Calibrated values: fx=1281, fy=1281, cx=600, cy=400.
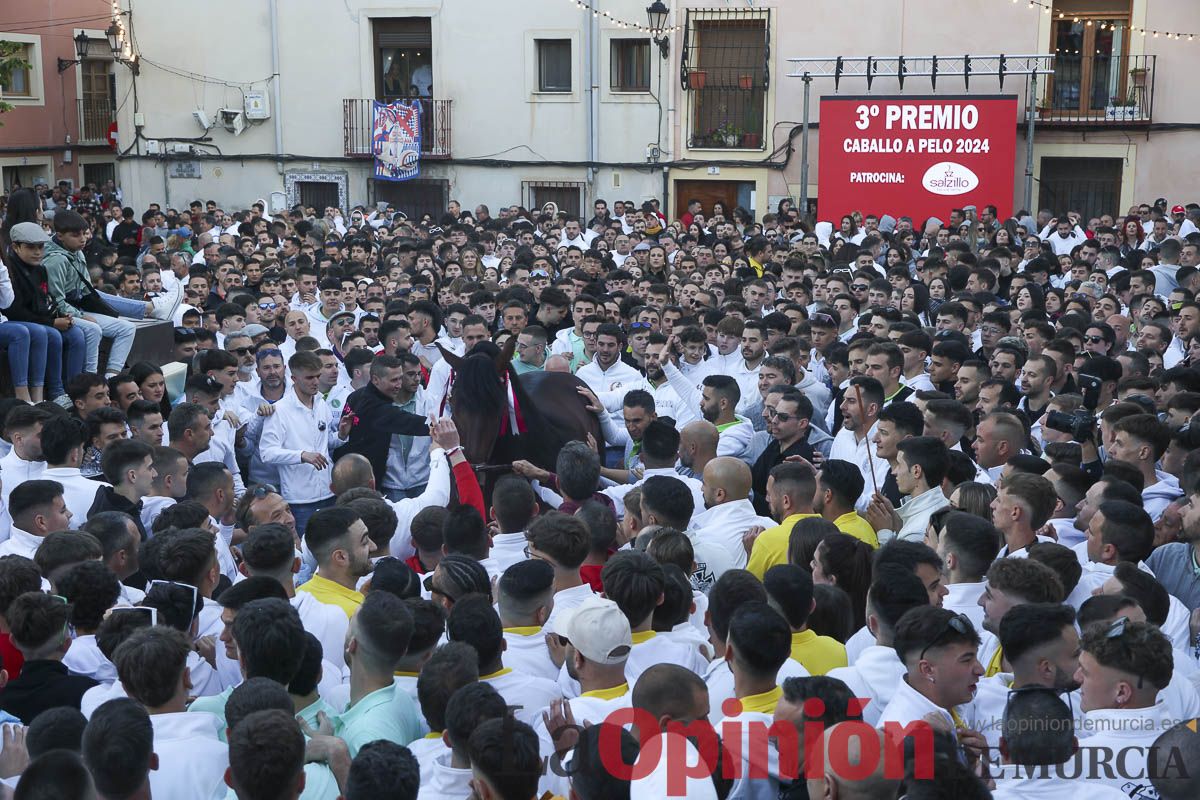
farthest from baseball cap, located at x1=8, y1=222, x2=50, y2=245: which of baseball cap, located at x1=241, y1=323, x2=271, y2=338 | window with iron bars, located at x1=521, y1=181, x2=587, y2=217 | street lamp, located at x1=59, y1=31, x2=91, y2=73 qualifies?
street lamp, located at x1=59, y1=31, x2=91, y2=73

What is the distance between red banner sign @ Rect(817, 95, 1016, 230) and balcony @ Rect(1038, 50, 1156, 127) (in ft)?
4.33

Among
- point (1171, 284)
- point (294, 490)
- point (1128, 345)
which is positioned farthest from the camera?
point (1171, 284)

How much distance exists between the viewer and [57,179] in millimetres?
25438

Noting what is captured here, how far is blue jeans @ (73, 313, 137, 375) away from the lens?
888cm

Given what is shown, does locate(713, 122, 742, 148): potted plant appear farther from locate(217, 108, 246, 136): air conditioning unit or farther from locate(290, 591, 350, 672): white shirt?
locate(290, 591, 350, 672): white shirt

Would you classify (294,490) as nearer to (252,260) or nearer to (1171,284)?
(252,260)

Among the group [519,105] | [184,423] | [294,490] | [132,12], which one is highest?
[132,12]

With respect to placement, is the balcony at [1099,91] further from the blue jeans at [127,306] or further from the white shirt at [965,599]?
the white shirt at [965,599]

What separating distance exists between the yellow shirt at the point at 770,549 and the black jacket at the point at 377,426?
2748 millimetres

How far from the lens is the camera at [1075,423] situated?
6559mm

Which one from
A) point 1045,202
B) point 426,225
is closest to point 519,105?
point 426,225

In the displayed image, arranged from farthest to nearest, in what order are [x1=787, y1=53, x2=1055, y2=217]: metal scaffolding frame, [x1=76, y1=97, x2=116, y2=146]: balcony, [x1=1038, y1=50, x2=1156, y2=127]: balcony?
[x1=76, y1=97, x2=116, y2=146]: balcony, [x1=1038, y1=50, x2=1156, y2=127]: balcony, [x1=787, y1=53, x2=1055, y2=217]: metal scaffolding frame

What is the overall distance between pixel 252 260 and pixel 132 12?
46.3 feet

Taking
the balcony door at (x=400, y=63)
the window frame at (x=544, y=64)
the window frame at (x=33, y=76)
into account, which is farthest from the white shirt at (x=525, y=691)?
the window frame at (x=33, y=76)
